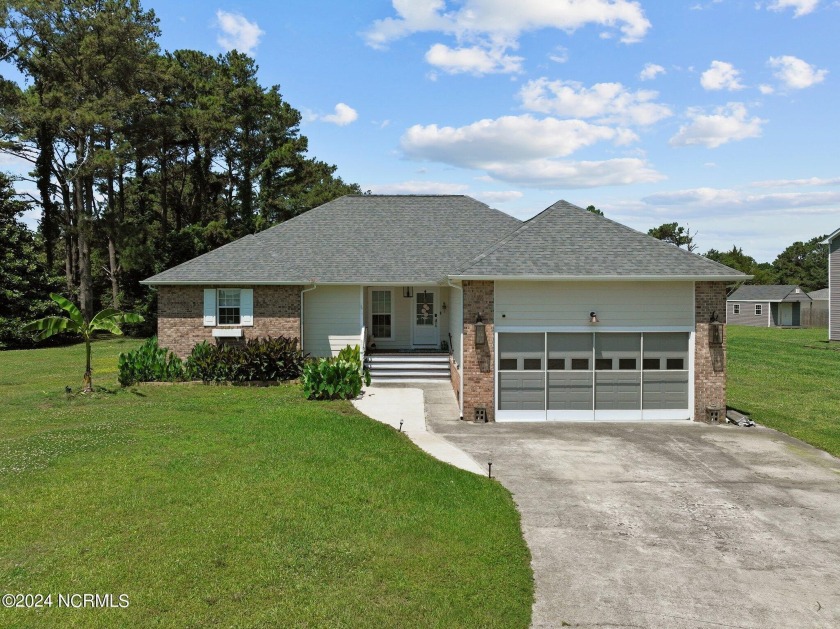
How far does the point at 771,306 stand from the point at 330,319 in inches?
1771

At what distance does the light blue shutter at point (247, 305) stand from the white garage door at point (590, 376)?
29.7 ft

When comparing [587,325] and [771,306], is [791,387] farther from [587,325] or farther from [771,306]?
[771,306]

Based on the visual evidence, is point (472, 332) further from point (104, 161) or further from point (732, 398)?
point (104, 161)

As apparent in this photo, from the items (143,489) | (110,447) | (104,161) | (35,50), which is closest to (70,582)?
(143,489)

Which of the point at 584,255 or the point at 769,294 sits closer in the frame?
the point at 584,255

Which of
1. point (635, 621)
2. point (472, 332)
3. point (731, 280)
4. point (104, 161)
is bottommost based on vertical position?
point (635, 621)

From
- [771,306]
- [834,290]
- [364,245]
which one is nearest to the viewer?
[364,245]

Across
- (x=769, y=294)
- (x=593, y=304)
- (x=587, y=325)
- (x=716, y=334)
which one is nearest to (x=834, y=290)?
(x=769, y=294)

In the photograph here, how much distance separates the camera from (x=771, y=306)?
48469 mm

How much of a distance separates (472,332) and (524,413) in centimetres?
221

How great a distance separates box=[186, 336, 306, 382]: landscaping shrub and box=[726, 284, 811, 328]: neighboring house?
42.4 metres

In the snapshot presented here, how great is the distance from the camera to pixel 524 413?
12.7 m

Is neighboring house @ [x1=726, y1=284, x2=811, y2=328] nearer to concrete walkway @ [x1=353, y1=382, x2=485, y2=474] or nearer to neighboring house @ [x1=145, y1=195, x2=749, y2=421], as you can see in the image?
neighboring house @ [x1=145, y1=195, x2=749, y2=421]

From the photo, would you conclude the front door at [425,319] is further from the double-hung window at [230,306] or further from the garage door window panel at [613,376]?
the garage door window panel at [613,376]
